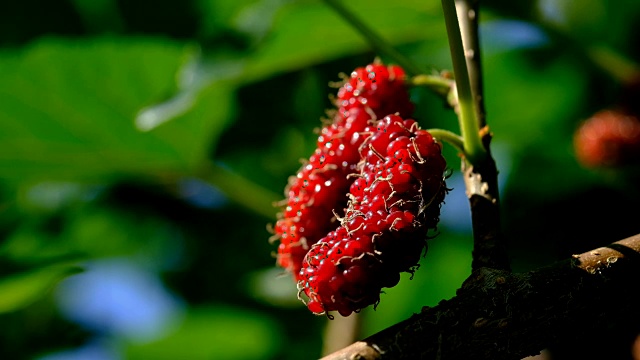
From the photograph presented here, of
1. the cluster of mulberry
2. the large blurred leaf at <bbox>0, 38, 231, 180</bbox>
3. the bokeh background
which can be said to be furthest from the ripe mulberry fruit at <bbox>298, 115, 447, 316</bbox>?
the large blurred leaf at <bbox>0, 38, 231, 180</bbox>

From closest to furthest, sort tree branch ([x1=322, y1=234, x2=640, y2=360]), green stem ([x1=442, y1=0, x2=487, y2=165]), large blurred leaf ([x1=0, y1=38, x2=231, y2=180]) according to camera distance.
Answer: tree branch ([x1=322, y1=234, x2=640, y2=360])
green stem ([x1=442, y1=0, x2=487, y2=165])
large blurred leaf ([x1=0, y1=38, x2=231, y2=180])

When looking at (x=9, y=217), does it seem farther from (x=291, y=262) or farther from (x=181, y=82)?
(x=291, y=262)

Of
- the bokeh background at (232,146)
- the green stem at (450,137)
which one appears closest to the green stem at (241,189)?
the bokeh background at (232,146)

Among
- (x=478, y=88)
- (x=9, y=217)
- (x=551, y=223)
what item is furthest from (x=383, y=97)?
(x=9, y=217)

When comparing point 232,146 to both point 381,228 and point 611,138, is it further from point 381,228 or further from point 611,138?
point 381,228

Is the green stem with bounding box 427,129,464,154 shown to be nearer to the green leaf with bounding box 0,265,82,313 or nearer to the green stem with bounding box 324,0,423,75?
the green stem with bounding box 324,0,423,75
